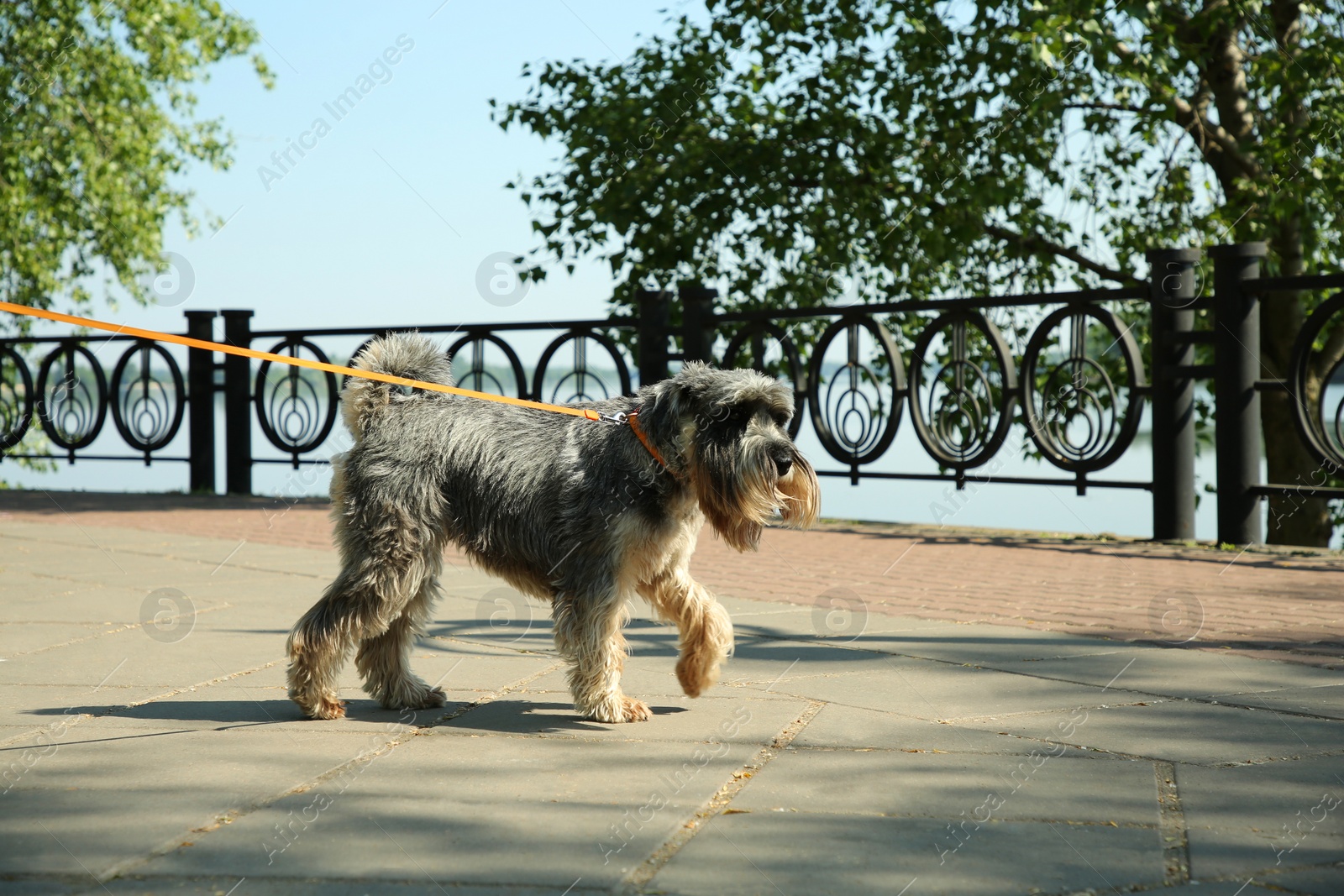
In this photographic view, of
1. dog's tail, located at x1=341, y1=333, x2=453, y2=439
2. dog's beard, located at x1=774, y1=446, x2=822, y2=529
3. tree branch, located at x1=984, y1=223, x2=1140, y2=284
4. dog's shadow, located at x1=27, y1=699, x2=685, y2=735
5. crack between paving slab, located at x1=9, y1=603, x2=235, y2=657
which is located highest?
tree branch, located at x1=984, y1=223, x2=1140, y2=284

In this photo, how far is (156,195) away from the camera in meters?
24.3

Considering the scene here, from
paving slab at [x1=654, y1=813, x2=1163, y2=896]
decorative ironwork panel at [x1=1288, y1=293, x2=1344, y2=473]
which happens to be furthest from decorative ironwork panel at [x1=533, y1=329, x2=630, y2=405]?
paving slab at [x1=654, y1=813, x2=1163, y2=896]

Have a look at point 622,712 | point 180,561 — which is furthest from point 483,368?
point 622,712

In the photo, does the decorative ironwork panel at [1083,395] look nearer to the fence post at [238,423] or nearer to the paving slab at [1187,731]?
the paving slab at [1187,731]

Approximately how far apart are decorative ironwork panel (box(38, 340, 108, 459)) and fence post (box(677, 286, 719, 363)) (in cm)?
715

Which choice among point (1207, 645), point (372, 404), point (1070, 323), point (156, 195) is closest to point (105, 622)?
point (372, 404)

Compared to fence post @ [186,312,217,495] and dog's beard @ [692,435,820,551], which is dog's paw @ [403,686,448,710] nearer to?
dog's beard @ [692,435,820,551]

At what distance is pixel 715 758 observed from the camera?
3.75 meters

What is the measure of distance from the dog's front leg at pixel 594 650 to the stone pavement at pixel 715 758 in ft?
0.27

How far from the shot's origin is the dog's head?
3.98 meters

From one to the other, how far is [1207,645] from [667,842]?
344 centimetres

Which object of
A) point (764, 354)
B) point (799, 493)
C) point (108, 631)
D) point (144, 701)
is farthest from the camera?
point (764, 354)

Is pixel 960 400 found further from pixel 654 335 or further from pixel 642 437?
pixel 642 437

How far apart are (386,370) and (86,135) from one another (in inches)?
825
